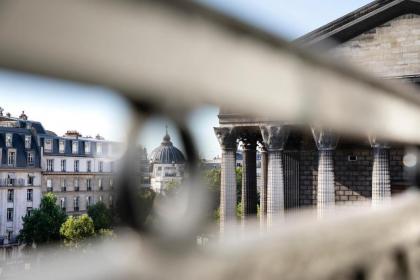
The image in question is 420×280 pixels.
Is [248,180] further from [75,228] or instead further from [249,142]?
[75,228]

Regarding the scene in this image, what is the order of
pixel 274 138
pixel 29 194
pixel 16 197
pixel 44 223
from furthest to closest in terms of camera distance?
pixel 29 194 < pixel 16 197 < pixel 44 223 < pixel 274 138

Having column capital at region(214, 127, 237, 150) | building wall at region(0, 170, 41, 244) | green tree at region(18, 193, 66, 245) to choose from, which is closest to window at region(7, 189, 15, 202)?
building wall at region(0, 170, 41, 244)

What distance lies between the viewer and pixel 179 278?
1.04m

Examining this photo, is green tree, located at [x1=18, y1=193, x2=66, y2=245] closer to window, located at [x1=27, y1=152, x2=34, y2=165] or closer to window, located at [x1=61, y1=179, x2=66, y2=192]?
window, located at [x1=61, y1=179, x2=66, y2=192]

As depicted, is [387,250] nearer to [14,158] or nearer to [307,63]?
[307,63]

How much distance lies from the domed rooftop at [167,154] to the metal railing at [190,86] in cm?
3

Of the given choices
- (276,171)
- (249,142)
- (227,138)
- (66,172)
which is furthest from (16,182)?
(276,171)

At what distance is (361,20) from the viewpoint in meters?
21.2

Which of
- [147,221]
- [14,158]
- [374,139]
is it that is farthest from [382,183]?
[14,158]

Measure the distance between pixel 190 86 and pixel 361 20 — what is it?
21.5 m

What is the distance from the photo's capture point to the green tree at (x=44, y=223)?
166ft

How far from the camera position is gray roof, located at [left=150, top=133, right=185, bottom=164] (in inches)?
42.1

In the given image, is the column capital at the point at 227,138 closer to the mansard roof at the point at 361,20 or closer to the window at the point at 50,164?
the mansard roof at the point at 361,20

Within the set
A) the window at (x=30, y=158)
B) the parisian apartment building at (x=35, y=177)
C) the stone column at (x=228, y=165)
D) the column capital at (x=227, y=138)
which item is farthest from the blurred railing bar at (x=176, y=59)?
the window at (x=30, y=158)
